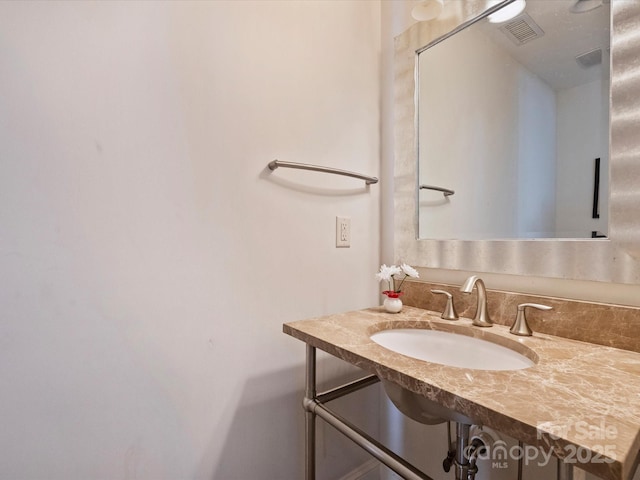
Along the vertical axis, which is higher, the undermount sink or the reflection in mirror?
the reflection in mirror

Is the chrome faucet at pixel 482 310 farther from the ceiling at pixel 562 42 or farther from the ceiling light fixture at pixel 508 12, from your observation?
the ceiling light fixture at pixel 508 12

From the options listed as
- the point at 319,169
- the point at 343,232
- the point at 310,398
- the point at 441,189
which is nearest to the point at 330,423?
the point at 310,398

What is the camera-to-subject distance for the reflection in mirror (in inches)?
30.9

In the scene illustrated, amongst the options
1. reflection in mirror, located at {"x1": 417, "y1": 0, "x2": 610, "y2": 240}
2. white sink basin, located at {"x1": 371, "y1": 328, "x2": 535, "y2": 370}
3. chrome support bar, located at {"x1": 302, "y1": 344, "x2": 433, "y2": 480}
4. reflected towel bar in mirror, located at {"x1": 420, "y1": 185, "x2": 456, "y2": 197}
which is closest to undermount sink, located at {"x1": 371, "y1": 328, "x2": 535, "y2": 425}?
white sink basin, located at {"x1": 371, "y1": 328, "x2": 535, "y2": 370}

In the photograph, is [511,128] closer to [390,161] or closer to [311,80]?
[390,161]

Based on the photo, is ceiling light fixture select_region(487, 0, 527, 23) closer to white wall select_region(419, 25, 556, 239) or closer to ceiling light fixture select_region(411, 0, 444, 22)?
white wall select_region(419, 25, 556, 239)

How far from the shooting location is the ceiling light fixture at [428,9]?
102 cm

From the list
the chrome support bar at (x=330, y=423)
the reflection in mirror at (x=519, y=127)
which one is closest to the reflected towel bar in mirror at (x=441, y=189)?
the reflection in mirror at (x=519, y=127)

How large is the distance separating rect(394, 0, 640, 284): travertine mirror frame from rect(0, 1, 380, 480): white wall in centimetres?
31

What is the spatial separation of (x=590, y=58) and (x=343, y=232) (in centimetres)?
85

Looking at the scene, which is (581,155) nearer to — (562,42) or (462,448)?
(562,42)

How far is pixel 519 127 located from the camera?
3.08 feet

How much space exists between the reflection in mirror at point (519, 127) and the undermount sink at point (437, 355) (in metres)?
0.35

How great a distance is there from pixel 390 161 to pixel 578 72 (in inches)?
24.4
